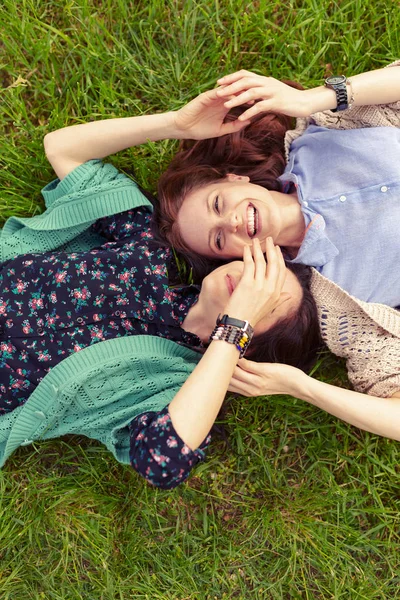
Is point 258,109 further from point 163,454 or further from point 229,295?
point 163,454

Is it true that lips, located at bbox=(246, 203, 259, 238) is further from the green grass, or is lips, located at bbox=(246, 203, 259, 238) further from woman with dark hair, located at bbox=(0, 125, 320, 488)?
the green grass

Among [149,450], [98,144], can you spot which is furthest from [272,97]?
[149,450]

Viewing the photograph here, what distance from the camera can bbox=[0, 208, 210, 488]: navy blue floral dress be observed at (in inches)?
113

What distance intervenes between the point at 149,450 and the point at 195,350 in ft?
2.45

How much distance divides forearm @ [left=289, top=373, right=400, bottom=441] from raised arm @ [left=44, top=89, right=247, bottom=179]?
141 cm

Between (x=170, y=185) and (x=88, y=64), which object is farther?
(x=88, y=64)

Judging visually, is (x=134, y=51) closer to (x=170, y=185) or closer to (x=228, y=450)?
(x=170, y=185)

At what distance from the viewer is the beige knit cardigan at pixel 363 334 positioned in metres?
2.85

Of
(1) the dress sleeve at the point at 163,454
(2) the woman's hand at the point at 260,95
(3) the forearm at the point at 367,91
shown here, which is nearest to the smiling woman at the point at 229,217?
(2) the woman's hand at the point at 260,95

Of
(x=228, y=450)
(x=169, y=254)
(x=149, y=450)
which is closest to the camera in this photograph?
(x=149, y=450)

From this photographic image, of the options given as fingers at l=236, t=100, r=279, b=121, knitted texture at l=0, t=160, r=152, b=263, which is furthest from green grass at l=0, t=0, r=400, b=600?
fingers at l=236, t=100, r=279, b=121

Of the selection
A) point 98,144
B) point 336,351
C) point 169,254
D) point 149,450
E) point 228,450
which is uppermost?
point 98,144

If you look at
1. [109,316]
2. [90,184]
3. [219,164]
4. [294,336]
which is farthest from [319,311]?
[90,184]

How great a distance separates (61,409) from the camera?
2.79 metres
